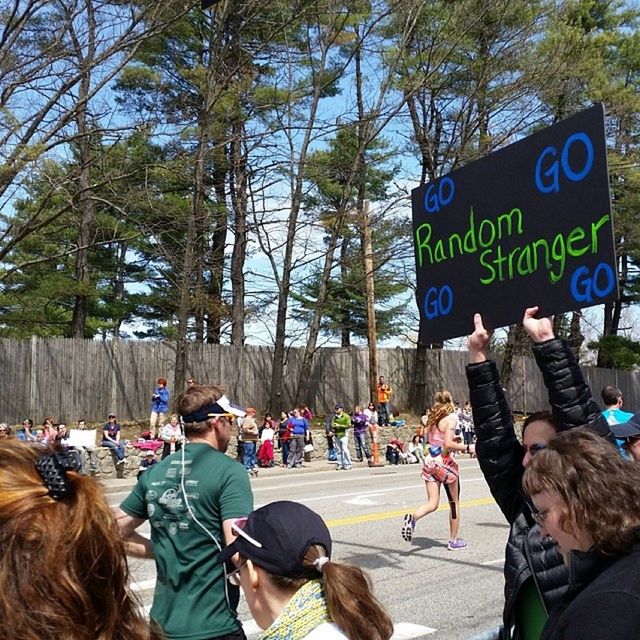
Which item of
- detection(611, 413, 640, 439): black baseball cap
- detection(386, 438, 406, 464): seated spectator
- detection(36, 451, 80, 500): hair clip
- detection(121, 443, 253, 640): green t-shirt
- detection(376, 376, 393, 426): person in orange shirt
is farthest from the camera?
detection(376, 376, 393, 426): person in orange shirt

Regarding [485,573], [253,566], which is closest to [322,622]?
[253,566]

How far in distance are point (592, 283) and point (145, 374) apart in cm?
2311

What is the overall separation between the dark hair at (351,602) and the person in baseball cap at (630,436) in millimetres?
2532

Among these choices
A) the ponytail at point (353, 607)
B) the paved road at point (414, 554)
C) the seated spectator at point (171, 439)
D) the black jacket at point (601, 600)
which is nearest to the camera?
the black jacket at point (601, 600)

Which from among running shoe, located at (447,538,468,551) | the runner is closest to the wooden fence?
the runner

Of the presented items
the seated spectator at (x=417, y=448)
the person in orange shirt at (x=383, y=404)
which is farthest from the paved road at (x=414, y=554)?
the person in orange shirt at (x=383, y=404)

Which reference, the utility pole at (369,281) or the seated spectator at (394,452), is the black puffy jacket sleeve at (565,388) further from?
the utility pole at (369,281)

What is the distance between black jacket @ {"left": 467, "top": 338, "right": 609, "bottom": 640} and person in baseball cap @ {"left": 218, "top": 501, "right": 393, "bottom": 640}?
3.51ft

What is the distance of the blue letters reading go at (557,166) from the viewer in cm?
390

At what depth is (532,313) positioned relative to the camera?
155 inches

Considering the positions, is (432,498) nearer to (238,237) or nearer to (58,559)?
(58,559)

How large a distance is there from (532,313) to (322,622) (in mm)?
2134

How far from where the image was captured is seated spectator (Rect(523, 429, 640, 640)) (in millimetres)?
2119

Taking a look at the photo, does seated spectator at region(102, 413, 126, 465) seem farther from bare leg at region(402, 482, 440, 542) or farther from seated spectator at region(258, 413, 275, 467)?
bare leg at region(402, 482, 440, 542)
